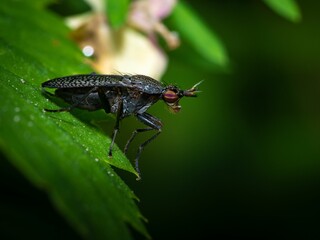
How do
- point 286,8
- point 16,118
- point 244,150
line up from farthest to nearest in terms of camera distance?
1. point 244,150
2. point 286,8
3. point 16,118

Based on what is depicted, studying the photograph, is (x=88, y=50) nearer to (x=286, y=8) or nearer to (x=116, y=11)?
(x=116, y=11)

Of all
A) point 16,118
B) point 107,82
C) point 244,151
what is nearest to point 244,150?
point 244,151

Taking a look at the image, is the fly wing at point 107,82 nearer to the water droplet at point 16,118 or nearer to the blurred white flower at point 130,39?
the blurred white flower at point 130,39

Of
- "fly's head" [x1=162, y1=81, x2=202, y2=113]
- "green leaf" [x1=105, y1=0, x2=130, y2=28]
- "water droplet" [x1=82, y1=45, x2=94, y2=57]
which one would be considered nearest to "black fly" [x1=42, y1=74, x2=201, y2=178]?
"fly's head" [x1=162, y1=81, x2=202, y2=113]

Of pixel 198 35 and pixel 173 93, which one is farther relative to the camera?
pixel 198 35

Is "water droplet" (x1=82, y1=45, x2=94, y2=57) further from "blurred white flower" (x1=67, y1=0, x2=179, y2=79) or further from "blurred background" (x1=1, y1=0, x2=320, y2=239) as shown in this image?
"blurred background" (x1=1, y1=0, x2=320, y2=239)
